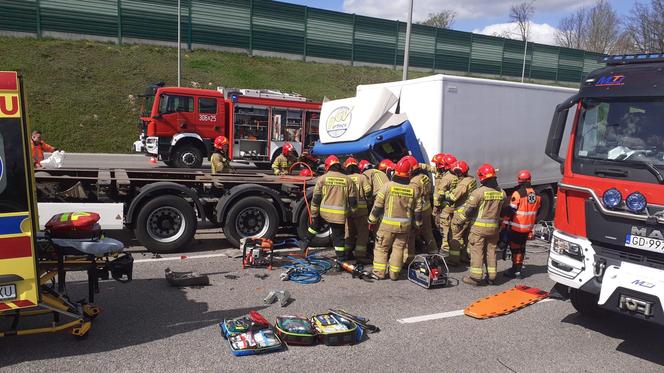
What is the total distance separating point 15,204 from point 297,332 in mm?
2628

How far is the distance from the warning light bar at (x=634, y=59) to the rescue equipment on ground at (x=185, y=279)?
5349mm

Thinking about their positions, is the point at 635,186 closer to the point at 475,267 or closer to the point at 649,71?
the point at 649,71

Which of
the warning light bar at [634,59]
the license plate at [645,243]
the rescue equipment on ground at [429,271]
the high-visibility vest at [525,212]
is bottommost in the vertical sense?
the rescue equipment on ground at [429,271]

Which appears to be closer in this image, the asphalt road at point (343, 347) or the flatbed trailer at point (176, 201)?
the asphalt road at point (343, 347)

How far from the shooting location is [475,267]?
6.82m

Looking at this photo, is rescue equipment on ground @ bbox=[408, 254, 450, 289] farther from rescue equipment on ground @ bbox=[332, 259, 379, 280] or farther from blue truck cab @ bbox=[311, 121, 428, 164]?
blue truck cab @ bbox=[311, 121, 428, 164]

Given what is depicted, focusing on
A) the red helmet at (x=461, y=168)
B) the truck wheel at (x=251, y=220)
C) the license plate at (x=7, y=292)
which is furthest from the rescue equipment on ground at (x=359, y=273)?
the license plate at (x=7, y=292)

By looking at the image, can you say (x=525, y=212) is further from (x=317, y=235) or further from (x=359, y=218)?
(x=317, y=235)

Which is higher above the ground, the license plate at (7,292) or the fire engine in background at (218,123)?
the fire engine in background at (218,123)

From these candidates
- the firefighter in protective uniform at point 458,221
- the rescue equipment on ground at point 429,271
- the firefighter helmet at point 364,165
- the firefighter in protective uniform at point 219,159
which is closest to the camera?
the rescue equipment on ground at point 429,271

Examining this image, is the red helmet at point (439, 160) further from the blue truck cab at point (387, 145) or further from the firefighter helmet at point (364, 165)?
the firefighter helmet at point (364, 165)

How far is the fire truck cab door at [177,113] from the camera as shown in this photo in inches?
631

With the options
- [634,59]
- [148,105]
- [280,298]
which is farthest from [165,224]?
[148,105]

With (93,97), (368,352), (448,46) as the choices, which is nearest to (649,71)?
(368,352)
